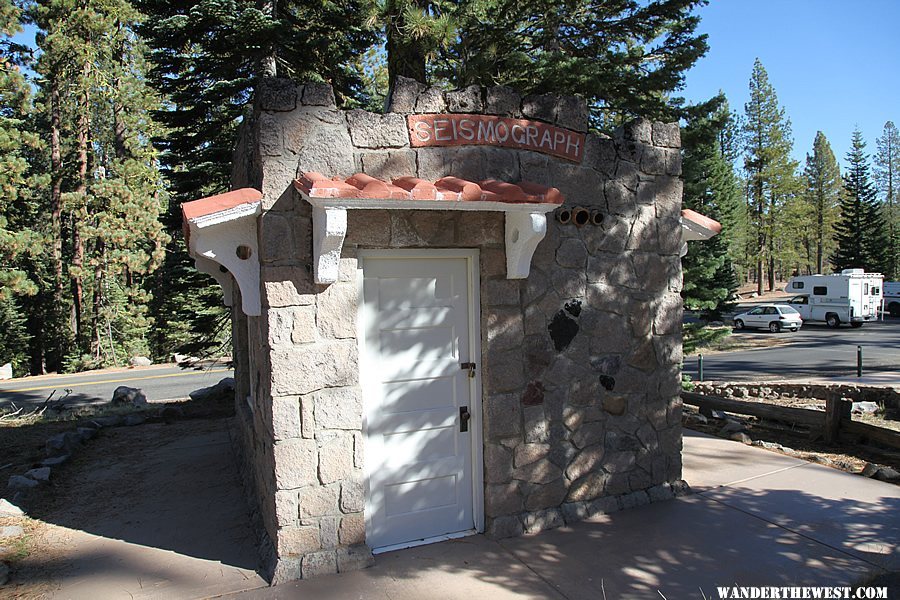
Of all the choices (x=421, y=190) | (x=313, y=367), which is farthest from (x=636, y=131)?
(x=313, y=367)

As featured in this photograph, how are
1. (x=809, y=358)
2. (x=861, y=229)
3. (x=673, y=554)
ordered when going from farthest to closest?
(x=861, y=229), (x=809, y=358), (x=673, y=554)

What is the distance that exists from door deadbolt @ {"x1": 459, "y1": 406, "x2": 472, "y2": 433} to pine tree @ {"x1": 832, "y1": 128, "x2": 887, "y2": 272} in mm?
44755

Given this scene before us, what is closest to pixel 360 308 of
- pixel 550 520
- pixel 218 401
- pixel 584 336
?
pixel 584 336

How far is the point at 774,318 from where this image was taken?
2712 cm

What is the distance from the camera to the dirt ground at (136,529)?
371cm

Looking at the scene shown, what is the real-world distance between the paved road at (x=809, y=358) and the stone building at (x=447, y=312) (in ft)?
38.1

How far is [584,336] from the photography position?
4.63m

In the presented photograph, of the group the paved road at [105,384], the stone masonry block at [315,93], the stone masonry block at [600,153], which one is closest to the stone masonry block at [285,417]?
the stone masonry block at [315,93]

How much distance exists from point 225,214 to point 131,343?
22.2m

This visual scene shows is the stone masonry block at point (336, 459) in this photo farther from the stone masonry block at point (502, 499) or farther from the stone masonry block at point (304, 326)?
the stone masonry block at point (502, 499)

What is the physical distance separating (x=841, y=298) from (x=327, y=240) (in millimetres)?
30945

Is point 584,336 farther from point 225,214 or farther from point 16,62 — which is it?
point 16,62

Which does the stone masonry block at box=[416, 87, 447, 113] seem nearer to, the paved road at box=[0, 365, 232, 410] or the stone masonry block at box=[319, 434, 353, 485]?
the stone masonry block at box=[319, 434, 353, 485]

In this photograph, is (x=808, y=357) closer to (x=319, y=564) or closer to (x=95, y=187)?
(x=319, y=564)
